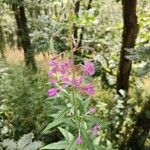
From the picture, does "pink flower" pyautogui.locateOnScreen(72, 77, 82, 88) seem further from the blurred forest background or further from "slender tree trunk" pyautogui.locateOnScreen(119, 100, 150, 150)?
"slender tree trunk" pyautogui.locateOnScreen(119, 100, 150, 150)

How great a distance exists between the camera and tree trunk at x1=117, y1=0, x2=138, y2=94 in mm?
6809

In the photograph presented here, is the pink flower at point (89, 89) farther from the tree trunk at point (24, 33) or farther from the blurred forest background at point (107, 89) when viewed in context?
the tree trunk at point (24, 33)

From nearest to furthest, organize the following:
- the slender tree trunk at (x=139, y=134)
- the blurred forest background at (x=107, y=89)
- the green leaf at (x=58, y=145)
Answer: the green leaf at (x=58, y=145) → the blurred forest background at (x=107, y=89) → the slender tree trunk at (x=139, y=134)

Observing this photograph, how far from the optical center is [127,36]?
7117 millimetres

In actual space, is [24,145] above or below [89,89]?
below

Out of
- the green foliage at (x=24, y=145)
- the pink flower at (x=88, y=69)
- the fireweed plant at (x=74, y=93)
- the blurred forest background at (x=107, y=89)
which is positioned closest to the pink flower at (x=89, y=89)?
the fireweed plant at (x=74, y=93)

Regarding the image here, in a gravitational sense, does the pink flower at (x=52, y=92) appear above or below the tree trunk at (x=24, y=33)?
above

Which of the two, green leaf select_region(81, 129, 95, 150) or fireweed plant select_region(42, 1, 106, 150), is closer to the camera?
fireweed plant select_region(42, 1, 106, 150)

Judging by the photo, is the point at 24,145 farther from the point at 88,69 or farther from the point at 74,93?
the point at 88,69

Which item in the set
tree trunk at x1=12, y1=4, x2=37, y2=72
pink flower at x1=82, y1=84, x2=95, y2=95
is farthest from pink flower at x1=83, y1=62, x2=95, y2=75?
tree trunk at x1=12, y1=4, x2=37, y2=72

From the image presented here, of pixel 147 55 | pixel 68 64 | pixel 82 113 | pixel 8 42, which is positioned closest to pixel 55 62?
pixel 68 64

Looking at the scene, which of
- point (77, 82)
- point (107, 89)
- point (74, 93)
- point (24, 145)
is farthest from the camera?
point (107, 89)

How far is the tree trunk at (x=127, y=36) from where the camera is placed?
6.81 m

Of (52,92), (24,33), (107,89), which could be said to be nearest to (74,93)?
(52,92)
